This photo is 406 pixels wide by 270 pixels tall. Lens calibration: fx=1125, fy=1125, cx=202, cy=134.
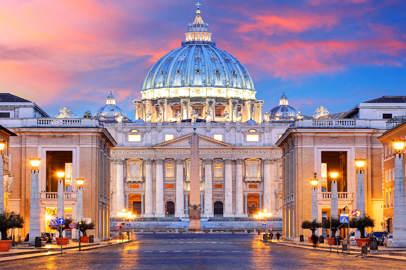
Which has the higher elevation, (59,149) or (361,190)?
(59,149)

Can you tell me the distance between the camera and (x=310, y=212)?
354 feet

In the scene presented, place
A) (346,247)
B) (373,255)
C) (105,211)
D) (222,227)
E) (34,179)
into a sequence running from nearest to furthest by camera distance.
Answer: (373,255) → (346,247) → (34,179) → (105,211) → (222,227)

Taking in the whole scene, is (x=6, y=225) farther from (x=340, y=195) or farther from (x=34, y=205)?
(x=340, y=195)

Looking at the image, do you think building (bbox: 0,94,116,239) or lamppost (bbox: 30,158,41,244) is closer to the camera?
lamppost (bbox: 30,158,41,244)

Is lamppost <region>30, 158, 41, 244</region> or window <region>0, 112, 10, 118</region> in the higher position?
window <region>0, 112, 10, 118</region>

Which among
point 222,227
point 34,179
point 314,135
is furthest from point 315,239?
point 222,227

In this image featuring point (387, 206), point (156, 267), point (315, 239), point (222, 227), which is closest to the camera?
point (156, 267)

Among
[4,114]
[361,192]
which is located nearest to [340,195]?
[361,192]

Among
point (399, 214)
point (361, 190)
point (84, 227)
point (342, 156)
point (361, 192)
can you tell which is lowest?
point (84, 227)

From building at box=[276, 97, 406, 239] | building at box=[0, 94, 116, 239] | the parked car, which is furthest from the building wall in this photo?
the parked car

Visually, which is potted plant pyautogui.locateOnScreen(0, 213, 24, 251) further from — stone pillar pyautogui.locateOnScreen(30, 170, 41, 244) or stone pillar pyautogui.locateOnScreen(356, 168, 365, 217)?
stone pillar pyautogui.locateOnScreen(356, 168, 365, 217)

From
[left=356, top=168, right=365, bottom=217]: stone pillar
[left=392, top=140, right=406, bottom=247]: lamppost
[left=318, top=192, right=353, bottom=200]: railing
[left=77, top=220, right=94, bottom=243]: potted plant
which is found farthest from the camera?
[left=318, top=192, right=353, bottom=200]: railing

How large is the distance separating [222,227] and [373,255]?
119940 millimetres

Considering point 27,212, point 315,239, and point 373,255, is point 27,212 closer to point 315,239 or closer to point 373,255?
point 315,239
